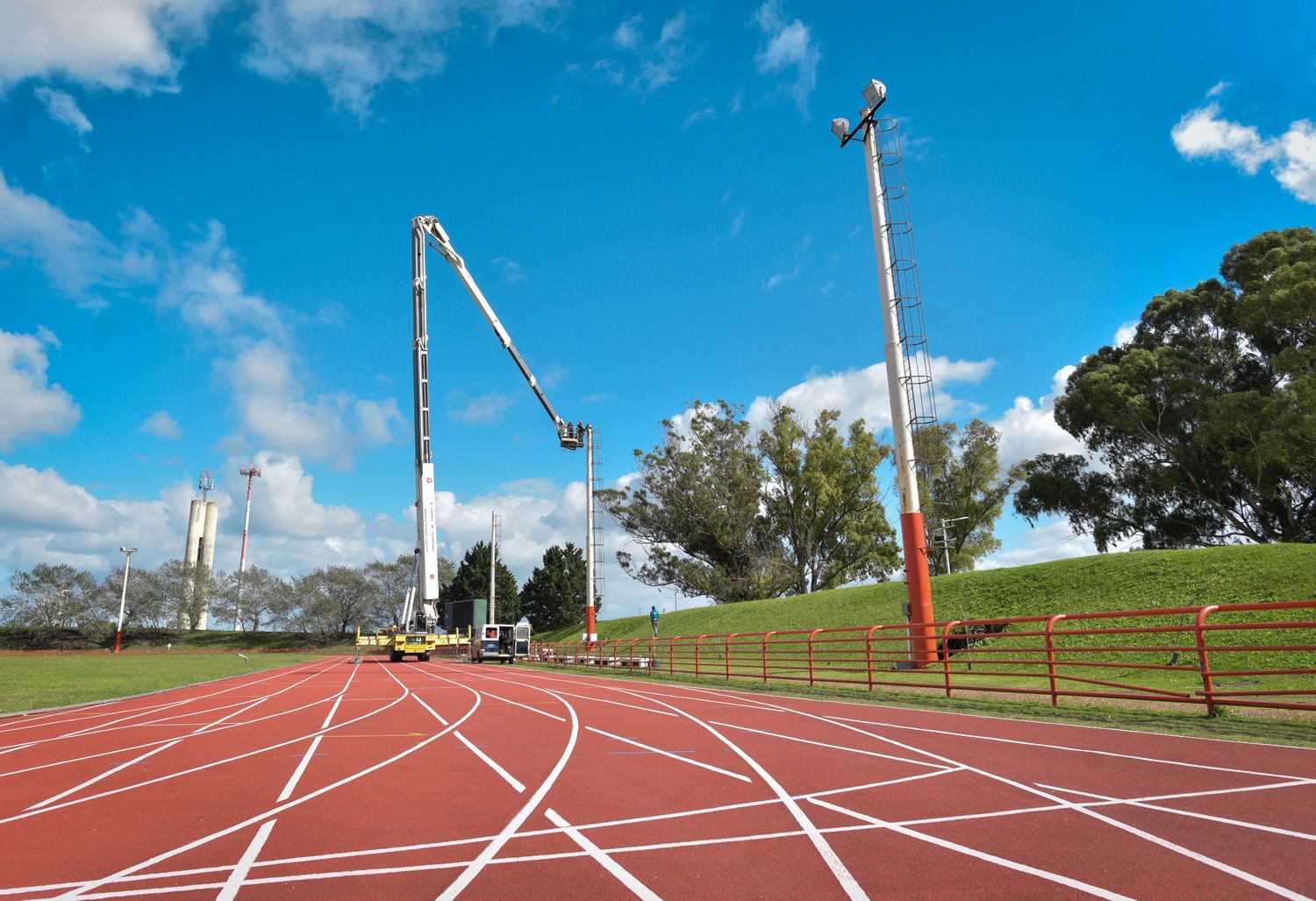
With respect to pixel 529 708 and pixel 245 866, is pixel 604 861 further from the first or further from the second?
pixel 529 708

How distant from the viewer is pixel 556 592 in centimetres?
7800

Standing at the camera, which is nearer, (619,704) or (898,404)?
(619,704)

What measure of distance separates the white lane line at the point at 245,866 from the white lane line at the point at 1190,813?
233 inches

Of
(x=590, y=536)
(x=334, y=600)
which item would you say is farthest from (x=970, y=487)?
(x=334, y=600)

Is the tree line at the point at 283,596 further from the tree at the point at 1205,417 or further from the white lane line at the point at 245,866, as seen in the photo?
the white lane line at the point at 245,866

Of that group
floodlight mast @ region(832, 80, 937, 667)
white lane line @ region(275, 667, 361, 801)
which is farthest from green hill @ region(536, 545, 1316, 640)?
white lane line @ region(275, 667, 361, 801)

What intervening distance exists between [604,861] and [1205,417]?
37.6 meters

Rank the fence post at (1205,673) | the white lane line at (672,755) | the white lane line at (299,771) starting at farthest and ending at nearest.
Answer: the fence post at (1205,673)
the white lane line at (672,755)
the white lane line at (299,771)

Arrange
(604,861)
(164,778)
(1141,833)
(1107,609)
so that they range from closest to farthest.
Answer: (604,861)
(1141,833)
(164,778)
(1107,609)

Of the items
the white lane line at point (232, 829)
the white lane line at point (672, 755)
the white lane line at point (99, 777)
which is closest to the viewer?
the white lane line at point (232, 829)

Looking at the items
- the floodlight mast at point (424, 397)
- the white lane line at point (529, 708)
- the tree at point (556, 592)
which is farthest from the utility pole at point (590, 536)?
the tree at point (556, 592)

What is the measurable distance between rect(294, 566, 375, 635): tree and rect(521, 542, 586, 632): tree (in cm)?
2077

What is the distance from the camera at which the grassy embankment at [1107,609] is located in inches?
637

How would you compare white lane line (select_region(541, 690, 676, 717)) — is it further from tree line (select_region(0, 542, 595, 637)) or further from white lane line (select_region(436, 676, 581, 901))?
tree line (select_region(0, 542, 595, 637))
